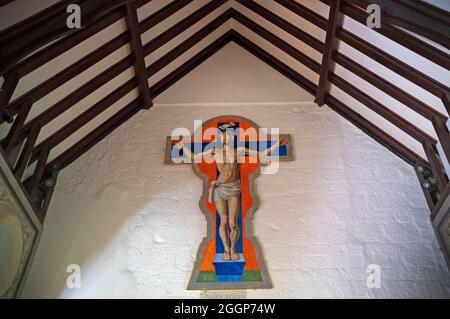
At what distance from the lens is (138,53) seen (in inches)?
214

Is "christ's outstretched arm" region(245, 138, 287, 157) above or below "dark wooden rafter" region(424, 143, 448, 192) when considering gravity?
above

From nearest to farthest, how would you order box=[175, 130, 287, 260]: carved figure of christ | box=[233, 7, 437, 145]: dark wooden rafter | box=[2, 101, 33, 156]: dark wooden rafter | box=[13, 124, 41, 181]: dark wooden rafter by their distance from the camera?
box=[2, 101, 33, 156]: dark wooden rafter → box=[13, 124, 41, 181]: dark wooden rafter → box=[175, 130, 287, 260]: carved figure of christ → box=[233, 7, 437, 145]: dark wooden rafter

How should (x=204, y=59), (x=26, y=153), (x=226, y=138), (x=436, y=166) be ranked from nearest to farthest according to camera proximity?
(x=26, y=153), (x=436, y=166), (x=226, y=138), (x=204, y=59)

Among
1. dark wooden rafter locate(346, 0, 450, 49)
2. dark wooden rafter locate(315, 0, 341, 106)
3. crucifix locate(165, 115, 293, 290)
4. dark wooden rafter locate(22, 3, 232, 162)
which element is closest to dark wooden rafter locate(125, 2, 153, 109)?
dark wooden rafter locate(22, 3, 232, 162)

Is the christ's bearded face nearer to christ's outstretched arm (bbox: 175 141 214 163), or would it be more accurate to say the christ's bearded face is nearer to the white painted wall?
christ's outstretched arm (bbox: 175 141 214 163)

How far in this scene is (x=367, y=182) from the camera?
212 inches

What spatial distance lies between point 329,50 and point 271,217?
196cm

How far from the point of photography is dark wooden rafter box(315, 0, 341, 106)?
199 inches

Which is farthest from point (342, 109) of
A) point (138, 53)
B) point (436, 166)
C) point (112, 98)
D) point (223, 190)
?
point (112, 98)

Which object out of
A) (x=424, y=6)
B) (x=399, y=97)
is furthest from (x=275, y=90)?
(x=424, y=6)

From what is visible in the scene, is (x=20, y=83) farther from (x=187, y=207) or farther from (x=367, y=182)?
(x=367, y=182)

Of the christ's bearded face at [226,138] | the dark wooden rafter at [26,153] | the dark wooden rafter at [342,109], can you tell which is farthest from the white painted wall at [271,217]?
the dark wooden rafter at [26,153]

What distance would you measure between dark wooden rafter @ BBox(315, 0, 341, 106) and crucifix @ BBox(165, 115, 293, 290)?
2.40 ft

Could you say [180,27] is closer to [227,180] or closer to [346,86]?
[227,180]
